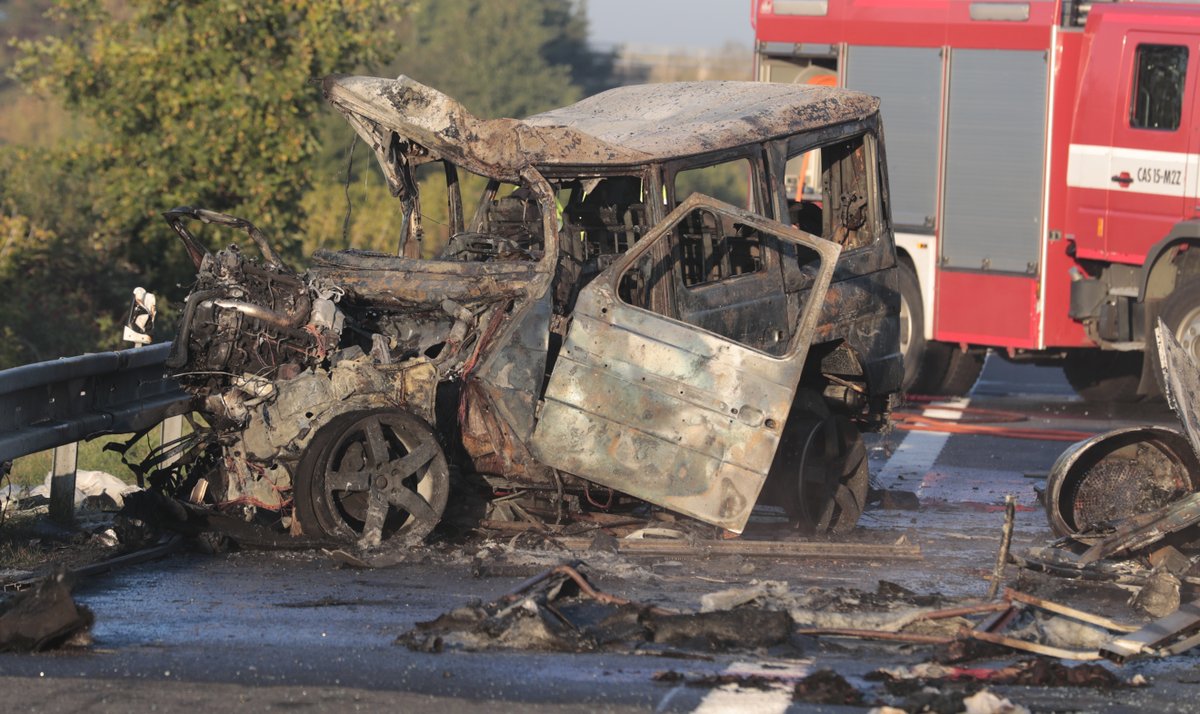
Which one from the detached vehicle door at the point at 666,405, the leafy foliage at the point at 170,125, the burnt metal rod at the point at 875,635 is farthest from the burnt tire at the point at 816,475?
the leafy foliage at the point at 170,125

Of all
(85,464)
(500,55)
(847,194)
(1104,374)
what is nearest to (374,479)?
(85,464)

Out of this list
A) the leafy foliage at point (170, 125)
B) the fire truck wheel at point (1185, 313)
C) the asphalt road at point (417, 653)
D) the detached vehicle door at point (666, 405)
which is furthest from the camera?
the leafy foliage at point (170, 125)

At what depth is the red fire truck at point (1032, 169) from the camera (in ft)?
47.9

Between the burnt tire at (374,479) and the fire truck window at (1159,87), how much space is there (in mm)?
8539

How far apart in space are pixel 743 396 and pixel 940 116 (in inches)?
323

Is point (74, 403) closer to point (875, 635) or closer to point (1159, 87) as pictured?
point (875, 635)

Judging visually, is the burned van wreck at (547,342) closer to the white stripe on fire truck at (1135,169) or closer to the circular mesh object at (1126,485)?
the circular mesh object at (1126,485)

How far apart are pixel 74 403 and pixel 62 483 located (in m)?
0.45

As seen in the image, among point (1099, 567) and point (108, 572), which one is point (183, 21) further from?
point (1099, 567)

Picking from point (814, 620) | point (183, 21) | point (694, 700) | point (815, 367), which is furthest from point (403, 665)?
point (183, 21)

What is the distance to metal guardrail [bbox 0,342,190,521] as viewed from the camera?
8477mm

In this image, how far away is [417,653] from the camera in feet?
21.1

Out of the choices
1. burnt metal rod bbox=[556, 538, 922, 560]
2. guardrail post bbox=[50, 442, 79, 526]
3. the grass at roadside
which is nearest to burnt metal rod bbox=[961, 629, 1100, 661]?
burnt metal rod bbox=[556, 538, 922, 560]

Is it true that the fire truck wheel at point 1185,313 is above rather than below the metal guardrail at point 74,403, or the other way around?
below
